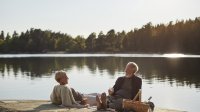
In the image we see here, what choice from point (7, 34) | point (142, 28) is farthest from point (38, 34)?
point (142, 28)

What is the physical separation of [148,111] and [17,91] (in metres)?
22.6

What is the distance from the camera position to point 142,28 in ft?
579

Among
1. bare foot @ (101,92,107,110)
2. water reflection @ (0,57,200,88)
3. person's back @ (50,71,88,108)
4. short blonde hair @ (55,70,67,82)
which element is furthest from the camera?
water reflection @ (0,57,200,88)

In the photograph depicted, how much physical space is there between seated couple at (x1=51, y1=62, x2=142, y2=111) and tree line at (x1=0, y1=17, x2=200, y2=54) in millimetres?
133123

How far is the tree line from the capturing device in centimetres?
15075

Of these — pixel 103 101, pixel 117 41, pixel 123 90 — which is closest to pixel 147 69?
pixel 123 90

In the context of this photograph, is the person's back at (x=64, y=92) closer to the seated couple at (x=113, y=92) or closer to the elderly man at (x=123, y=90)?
the seated couple at (x=113, y=92)

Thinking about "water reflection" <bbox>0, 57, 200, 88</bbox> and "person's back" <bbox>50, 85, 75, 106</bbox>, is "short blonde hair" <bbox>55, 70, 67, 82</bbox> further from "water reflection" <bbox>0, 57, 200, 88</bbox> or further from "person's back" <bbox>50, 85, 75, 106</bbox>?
"water reflection" <bbox>0, 57, 200, 88</bbox>

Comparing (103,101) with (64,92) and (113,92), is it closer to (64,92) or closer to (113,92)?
(113,92)

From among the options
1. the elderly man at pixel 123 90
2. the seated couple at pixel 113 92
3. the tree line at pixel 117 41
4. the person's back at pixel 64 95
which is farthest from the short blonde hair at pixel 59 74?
the tree line at pixel 117 41

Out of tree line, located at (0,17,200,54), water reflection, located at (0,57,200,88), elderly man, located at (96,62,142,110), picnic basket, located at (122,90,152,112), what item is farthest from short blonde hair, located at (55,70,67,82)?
tree line, located at (0,17,200,54)

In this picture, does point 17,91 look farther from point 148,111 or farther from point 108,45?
point 108,45

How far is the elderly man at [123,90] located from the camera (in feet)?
42.0

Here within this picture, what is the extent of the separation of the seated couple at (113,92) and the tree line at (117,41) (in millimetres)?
133123
